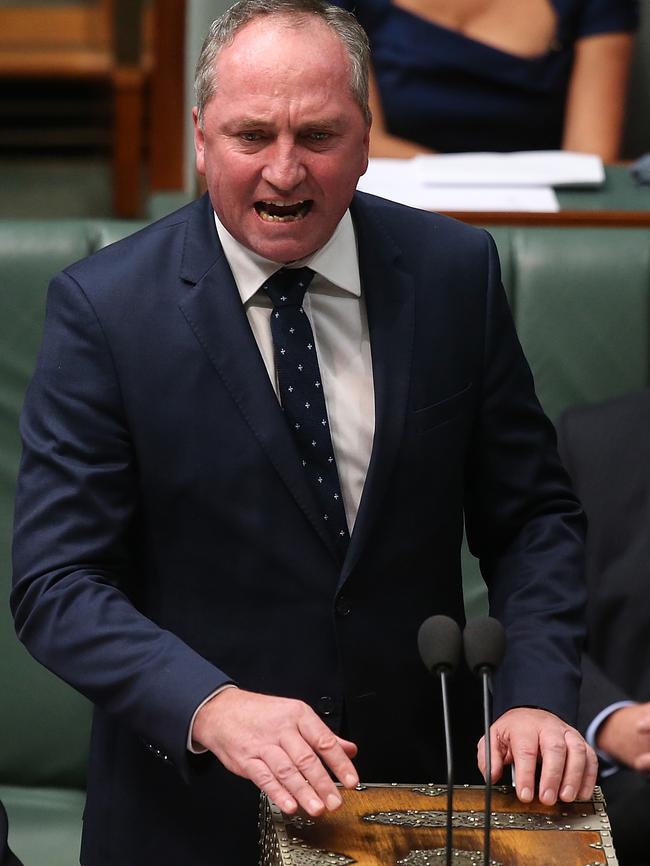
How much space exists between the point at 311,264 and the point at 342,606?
328mm

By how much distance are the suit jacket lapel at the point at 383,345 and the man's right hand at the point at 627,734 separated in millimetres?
434

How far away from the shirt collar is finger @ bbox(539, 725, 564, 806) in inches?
18.4

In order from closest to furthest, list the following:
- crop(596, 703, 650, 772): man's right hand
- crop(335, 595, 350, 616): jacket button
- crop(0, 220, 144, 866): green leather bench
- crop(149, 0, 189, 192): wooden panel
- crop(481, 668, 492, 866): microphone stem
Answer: crop(481, 668, 492, 866): microphone stem, crop(335, 595, 350, 616): jacket button, crop(596, 703, 650, 772): man's right hand, crop(0, 220, 144, 866): green leather bench, crop(149, 0, 189, 192): wooden panel

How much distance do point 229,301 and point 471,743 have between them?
1.71 feet

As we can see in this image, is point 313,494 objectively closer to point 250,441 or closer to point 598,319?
point 250,441

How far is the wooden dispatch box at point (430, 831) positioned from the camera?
4.00 ft

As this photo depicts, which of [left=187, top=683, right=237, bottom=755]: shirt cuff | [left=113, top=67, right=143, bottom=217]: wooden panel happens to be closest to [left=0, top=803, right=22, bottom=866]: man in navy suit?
[left=187, top=683, right=237, bottom=755]: shirt cuff

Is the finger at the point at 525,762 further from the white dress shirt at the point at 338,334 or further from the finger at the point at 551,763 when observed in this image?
the white dress shirt at the point at 338,334

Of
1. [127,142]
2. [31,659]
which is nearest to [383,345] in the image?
[31,659]

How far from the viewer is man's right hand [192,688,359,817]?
4.03 ft

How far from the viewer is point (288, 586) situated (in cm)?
151

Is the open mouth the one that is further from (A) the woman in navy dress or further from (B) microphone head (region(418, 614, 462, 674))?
(A) the woman in navy dress

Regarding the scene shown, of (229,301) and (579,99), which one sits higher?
(229,301)

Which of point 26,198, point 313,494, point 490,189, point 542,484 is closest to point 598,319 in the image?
point 490,189
